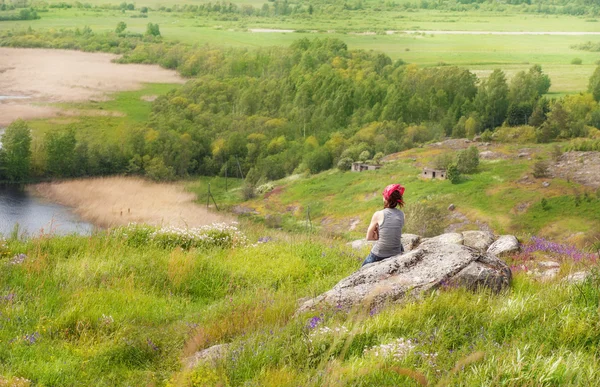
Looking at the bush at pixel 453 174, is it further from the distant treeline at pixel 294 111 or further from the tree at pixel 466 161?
the distant treeline at pixel 294 111

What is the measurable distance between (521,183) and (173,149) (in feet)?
34.2

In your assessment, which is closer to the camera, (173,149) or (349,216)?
(349,216)

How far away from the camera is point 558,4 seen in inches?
972

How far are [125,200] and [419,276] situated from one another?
16.9 m

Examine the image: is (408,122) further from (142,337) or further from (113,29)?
(142,337)

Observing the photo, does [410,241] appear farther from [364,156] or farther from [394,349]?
[364,156]

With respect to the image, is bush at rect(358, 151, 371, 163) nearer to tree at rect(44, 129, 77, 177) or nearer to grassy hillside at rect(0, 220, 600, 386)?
tree at rect(44, 129, 77, 177)

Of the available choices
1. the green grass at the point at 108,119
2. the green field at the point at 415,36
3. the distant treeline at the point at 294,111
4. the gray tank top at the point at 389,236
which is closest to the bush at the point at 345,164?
the distant treeline at the point at 294,111

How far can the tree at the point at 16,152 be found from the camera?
20.0 m

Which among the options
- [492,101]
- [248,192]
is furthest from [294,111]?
[492,101]

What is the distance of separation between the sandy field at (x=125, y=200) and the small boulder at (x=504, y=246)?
10802 millimetres

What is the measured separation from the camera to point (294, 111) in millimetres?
23516

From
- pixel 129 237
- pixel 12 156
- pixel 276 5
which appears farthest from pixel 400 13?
pixel 129 237

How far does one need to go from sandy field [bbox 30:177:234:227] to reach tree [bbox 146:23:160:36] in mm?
6726
